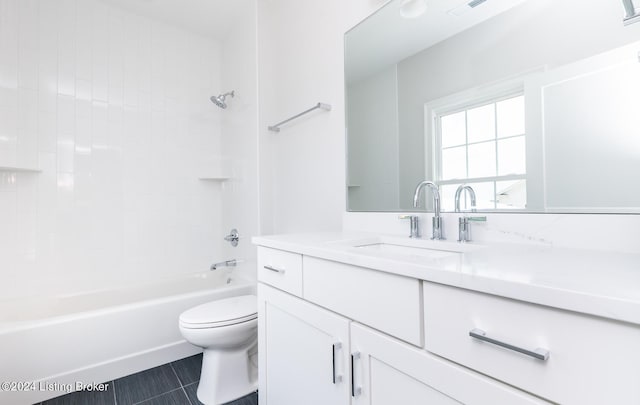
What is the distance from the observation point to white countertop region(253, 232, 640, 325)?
1.40ft

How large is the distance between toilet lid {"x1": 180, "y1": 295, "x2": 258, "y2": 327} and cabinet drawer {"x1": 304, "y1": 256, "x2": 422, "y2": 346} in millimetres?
678

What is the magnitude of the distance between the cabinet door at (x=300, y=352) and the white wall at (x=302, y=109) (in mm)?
670

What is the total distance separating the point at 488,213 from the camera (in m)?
1.06

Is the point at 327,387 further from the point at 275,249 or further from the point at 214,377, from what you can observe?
the point at 214,377

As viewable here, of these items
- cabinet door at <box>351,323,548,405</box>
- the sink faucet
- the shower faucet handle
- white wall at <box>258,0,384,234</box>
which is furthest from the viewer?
the shower faucet handle

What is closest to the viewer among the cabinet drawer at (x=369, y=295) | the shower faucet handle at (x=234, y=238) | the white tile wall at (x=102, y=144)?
the cabinet drawer at (x=369, y=295)

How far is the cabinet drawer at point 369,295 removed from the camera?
27.1 inches

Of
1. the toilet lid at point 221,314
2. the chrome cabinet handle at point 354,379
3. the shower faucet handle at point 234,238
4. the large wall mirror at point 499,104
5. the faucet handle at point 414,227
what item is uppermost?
the large wall mirror at point 499,104

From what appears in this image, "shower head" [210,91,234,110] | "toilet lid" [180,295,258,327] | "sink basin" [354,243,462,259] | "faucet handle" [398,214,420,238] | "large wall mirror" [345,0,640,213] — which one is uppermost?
"shower head" [210,91,234,110]

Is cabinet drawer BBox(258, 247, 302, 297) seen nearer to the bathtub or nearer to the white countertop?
the white countertop

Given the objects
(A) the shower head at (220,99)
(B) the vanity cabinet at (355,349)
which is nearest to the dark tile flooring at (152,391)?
(B) the vanity cabinet at (355,349)

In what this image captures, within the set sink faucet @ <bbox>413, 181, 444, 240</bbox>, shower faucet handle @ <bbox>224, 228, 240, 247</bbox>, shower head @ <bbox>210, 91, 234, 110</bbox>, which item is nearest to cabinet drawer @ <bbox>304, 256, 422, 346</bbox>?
sink faucet @ <bbox>413, 181, 444, 240</bbox>

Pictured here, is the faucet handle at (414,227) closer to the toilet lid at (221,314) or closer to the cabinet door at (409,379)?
the cabinet door at (409,379)

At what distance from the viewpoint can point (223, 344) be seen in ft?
5.01
